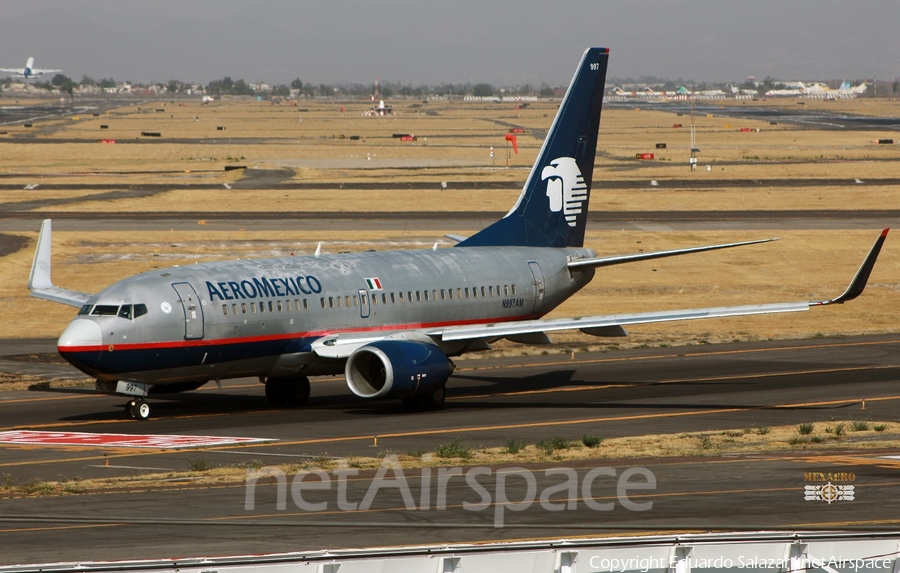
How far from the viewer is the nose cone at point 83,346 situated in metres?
36.1

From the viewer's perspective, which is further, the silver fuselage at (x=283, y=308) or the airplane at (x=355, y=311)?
the airplane at (x=355, y=311)

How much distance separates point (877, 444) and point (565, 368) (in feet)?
58.2

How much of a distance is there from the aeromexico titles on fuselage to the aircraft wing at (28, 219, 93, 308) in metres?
6.34

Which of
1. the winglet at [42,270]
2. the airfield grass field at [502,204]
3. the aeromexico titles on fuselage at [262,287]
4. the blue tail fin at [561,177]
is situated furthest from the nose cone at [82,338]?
the airfield grass field at [502,204]

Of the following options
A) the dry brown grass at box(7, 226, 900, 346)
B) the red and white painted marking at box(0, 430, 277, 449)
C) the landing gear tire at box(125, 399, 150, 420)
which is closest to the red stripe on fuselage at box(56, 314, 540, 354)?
the red and white painted marking at box(0, 430, 277, 449)

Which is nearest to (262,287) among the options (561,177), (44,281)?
(44,281)

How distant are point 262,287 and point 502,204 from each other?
65.6 metres

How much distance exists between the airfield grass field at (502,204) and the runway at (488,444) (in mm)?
7867

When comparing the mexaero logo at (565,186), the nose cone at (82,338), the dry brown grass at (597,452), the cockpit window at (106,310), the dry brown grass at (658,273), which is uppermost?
the mexaero logo at (565,186)

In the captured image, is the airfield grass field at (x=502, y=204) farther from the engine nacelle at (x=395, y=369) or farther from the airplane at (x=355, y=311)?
the engine nacelle at (x=395, y=369)

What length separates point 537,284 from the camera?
153 feet

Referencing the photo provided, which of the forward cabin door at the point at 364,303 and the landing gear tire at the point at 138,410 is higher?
the forward cabin door at the point at 364,303

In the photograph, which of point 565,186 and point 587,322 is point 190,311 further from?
point 565,186

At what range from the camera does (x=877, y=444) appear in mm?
33906
